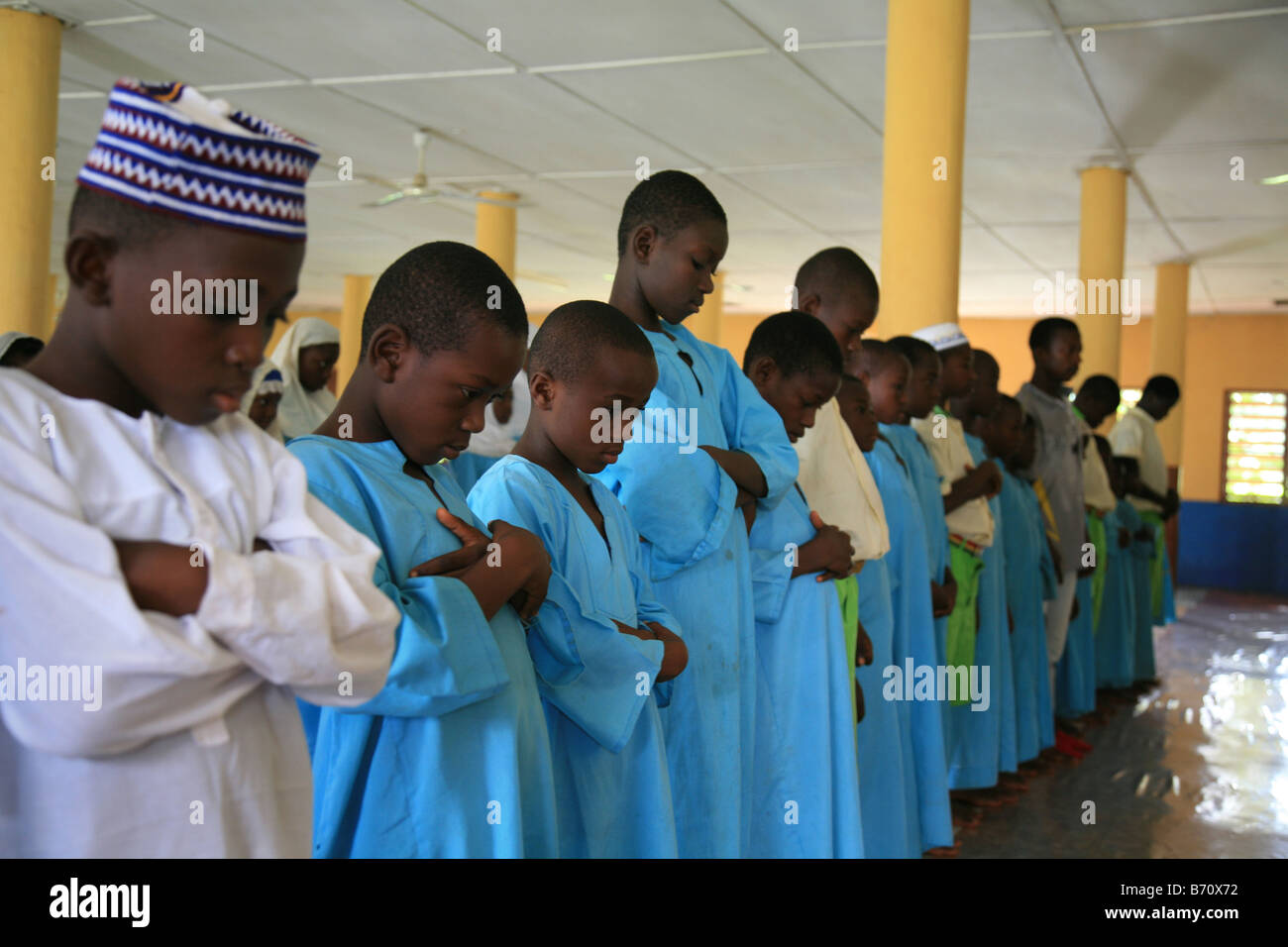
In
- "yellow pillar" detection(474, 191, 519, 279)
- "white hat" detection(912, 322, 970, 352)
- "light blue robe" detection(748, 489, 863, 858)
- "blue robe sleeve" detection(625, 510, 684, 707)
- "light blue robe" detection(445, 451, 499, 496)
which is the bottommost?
"light blue robe" detection(748, 489, 863, 858)

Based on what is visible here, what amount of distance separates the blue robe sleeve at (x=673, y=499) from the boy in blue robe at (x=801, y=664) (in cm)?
40

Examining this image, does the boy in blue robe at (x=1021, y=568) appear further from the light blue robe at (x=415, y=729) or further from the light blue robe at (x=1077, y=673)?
the light blue robe at (x=415, y=729)

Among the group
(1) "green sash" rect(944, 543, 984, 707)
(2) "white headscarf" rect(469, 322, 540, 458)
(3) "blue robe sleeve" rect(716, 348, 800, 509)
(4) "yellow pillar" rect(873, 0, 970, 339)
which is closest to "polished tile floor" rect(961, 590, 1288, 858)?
(1) "green sash" rect(944, 543, 984, 707)

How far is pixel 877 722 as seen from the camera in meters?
3.58

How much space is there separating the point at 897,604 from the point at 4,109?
5547 millimetres

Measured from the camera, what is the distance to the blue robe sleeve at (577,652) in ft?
6.50

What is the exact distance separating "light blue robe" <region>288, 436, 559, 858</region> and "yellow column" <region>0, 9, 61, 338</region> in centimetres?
552

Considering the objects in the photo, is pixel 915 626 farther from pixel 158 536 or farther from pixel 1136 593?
pixel 1136 593

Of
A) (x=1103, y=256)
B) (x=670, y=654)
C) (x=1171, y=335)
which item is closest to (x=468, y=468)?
(x=670, y=654)

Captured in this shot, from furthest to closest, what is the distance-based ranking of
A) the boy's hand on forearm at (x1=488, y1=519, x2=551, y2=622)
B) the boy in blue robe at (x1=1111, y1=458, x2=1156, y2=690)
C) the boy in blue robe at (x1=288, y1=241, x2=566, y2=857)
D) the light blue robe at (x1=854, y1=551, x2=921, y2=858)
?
the boy in blue robe at (x1=1111, y1=458, x2=1156, y2=690), the light blue robe at (x1=854, y1=551, x2=921, y2=858), the boy's hand on forearm at (x1=488, y1=519, x2=551, y2=622), the boy in blue robe at (x1=288, y1=241, x2=566, y2=857)

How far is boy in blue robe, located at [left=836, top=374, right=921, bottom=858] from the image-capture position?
3.54 meters

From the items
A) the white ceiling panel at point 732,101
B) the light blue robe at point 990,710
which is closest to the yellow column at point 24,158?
the white ceiling panel at point 732,101

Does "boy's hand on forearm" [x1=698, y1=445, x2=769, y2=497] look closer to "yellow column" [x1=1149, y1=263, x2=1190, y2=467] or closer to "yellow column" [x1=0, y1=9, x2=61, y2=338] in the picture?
"yellow column" [x1=0, y1=9, x2=61, y2=338]

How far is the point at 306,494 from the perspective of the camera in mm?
1219
